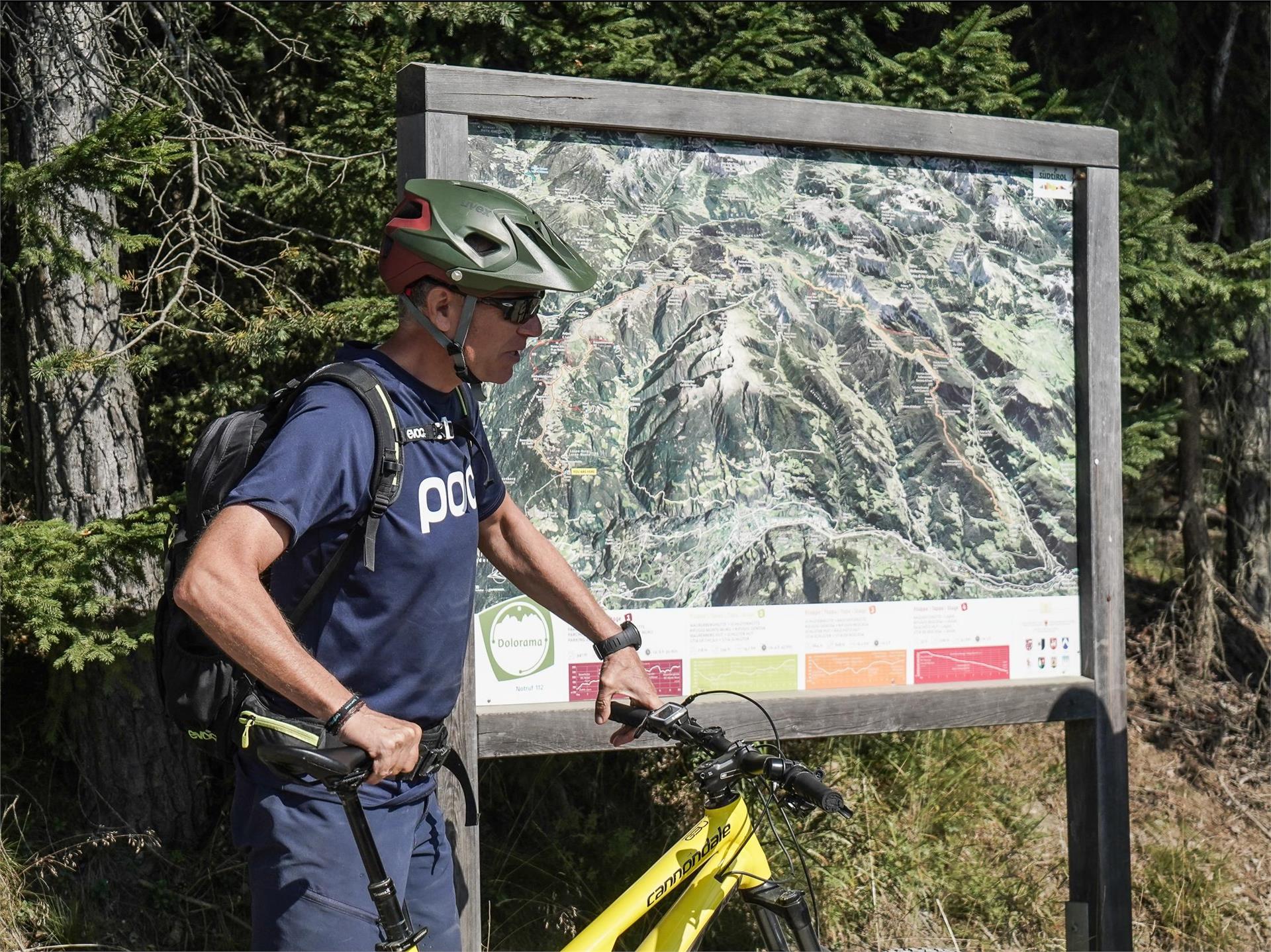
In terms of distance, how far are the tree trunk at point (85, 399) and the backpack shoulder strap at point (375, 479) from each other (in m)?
2.64

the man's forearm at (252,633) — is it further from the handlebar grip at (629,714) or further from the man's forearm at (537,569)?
the man's forearm at (537,569)

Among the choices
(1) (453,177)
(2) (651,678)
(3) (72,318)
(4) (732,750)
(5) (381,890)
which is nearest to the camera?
(5) (381,890)

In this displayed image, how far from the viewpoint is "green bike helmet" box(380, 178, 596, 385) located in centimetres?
240

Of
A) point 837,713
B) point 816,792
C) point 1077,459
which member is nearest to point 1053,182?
point 1077,459

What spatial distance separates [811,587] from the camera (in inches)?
150

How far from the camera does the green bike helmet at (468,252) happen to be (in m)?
2.40

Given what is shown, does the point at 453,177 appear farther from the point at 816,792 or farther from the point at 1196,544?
the point at 1196,544

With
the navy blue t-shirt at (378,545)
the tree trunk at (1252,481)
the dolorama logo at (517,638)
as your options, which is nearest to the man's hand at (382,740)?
the navy blue t-shirt at (378,545)

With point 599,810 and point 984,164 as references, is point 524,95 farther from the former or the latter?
point 599,810

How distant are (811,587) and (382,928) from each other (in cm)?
208

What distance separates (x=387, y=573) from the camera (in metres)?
2.25

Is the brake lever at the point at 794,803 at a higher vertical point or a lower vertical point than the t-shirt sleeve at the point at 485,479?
lower

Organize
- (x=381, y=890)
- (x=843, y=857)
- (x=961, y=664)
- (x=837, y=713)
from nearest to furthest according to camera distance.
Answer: (x=381, y=890)
(x=837, y=713)
(x=961, y=664)
(x=843, y=857)

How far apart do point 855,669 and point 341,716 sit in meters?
2.26
